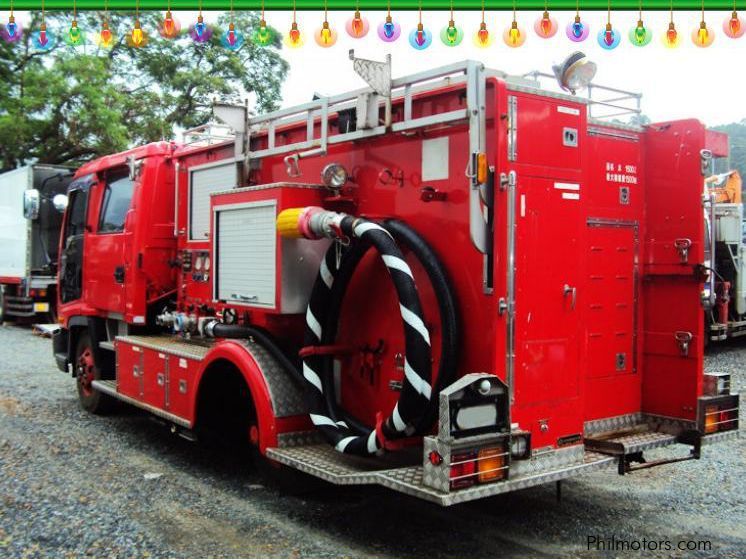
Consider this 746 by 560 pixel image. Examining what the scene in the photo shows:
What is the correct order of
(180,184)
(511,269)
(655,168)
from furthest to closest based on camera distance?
(180,184), (655,168), (511,269)

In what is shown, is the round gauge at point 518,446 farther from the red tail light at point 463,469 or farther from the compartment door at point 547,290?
the red tail light at point 463,469

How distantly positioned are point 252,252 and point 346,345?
1007mm

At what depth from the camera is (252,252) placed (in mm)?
5445

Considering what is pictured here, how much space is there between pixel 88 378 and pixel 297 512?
4074 millimetres

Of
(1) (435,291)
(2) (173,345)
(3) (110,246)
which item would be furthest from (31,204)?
(1) (435,291)

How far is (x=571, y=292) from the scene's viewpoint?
452cm

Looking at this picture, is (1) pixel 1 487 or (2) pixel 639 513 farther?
(1) pixel 1 487

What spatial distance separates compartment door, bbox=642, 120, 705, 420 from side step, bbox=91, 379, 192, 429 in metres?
3.52

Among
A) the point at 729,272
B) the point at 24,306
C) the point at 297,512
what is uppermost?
the point at 729,272

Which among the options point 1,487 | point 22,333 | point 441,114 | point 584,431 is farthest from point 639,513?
point 22,333

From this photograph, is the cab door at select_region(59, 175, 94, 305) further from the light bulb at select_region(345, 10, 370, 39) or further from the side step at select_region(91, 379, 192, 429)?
the light bulb at select_region(345, 10, 370, 39)

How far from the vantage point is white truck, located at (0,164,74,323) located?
55.6 ft

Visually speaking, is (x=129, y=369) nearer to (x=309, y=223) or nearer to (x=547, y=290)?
(x=309, y=223)

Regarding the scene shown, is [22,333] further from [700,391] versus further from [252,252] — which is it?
[700,391]
